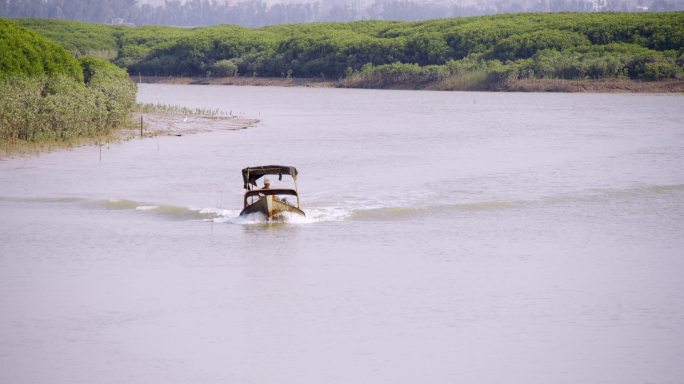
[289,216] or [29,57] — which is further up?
[29,57]

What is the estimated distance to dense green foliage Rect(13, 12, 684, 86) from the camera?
10162 cm

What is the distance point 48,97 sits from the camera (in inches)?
1731

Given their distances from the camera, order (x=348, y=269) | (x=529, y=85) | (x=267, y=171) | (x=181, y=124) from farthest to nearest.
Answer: (x=529, y=85) < (x=181, y=124) < (x=267, y=171) < (x=348, y=269)

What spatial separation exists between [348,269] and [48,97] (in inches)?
976

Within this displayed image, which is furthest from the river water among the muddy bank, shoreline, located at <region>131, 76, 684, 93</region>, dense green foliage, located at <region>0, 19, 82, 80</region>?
shoreline, located at <region>131, 76, 684, 93</region>

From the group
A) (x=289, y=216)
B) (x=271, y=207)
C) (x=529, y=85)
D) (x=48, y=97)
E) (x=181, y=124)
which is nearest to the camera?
(x=271, y=207)

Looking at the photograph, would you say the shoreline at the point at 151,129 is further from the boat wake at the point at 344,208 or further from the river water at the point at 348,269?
the boat wake at the point at 344,208

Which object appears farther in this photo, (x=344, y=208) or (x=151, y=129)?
(x=151, y=129)

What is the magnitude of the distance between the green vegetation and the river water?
1662mm

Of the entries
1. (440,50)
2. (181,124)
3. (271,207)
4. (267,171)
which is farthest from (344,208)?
(440,50)

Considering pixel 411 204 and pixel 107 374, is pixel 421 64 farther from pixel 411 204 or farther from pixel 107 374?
pixel 107 374

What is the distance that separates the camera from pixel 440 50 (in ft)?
390

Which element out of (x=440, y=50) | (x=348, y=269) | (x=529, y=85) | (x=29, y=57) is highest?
(x=440, y=50)

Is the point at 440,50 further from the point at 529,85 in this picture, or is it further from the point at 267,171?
the point at 267,171
